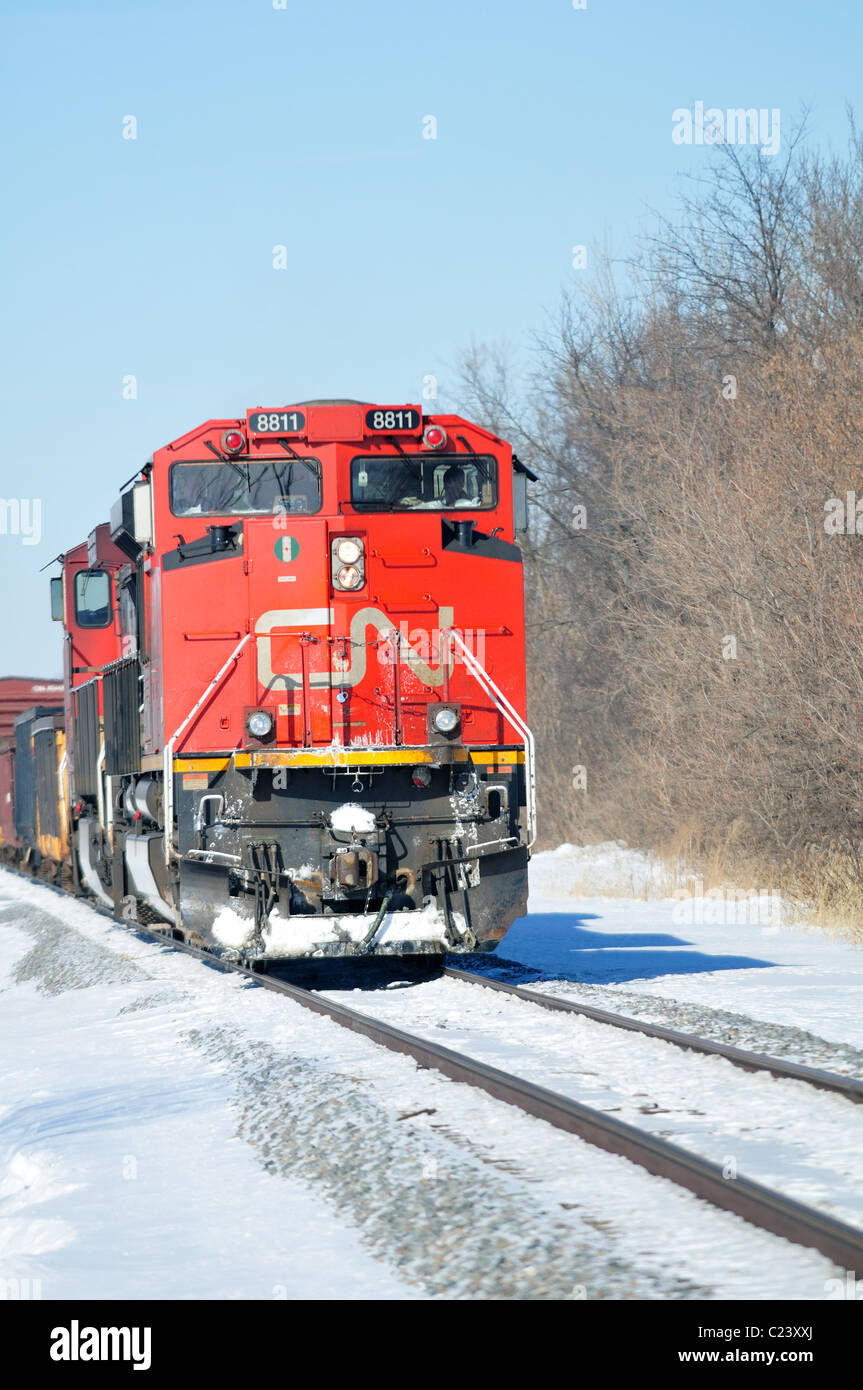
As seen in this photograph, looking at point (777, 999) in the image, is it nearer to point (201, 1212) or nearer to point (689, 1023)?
point (689, 1023)

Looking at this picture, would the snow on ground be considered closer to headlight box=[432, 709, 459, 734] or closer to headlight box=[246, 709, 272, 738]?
headlight box=[432, 709, 459, 734]

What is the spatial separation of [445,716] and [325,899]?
56.4 inches

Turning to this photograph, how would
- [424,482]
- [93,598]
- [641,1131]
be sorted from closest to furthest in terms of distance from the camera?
[641,1131] → [424,482] → [93,598]

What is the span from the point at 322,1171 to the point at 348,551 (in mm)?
5459

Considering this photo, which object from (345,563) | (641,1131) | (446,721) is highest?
(345,563)

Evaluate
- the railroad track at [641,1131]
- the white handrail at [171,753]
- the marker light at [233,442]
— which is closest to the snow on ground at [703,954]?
the railroad track at [641,1131]

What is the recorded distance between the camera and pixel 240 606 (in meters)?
9.88

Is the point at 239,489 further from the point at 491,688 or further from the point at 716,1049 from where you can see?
the point at 716,1049

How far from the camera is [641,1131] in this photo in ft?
16.8

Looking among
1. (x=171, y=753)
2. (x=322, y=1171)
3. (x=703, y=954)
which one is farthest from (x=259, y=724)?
(x=322, y=1171)

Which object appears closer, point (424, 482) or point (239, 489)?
point (239, 489)

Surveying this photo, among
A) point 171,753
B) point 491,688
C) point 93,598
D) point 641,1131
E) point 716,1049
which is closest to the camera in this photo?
point 641,1131

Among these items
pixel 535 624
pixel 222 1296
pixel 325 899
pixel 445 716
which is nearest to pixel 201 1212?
pixel 222 1296

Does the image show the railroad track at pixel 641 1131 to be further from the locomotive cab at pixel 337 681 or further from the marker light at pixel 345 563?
the marker light at pixel 345 563
